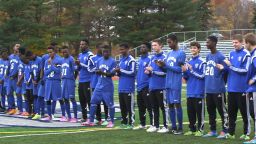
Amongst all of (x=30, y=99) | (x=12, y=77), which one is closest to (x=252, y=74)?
(x=30, y=99)

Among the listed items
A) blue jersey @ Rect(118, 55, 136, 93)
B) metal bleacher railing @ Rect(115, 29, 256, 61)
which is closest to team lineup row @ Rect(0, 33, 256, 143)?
blue jersey @ Rect(118, 55, 136, 93)

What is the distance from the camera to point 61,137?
38.2 feet

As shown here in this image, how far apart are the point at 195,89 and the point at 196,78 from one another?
250mm

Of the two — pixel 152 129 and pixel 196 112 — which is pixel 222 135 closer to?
pixel 196 112

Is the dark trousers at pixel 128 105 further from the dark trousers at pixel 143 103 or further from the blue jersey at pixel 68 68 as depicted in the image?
the blue jersey at pixel 68 68

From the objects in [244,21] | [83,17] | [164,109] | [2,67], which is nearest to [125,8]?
[83,17]

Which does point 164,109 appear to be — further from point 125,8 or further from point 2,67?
point 125,8

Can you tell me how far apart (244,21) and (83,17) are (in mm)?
28638

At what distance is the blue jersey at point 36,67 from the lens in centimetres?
1590

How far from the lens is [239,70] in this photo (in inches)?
435

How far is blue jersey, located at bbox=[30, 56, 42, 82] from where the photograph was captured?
15.9m

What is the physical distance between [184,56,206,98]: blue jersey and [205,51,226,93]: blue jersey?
0.77 feet

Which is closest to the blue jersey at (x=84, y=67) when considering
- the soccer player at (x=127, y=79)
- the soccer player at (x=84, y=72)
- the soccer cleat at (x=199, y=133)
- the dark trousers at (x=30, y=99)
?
the soccer player at (x=84, y=72)

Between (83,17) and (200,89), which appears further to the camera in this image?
(83,17)
